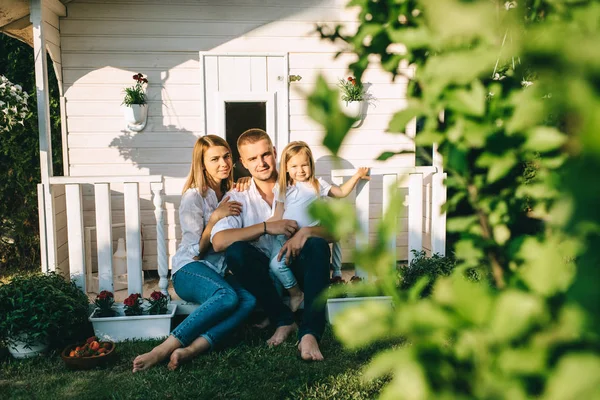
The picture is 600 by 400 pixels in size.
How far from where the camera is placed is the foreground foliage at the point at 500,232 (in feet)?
1.28

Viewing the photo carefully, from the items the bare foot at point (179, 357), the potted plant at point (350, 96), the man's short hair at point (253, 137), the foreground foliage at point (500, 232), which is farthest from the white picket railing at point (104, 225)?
the foreground foliage at point (500, 232)

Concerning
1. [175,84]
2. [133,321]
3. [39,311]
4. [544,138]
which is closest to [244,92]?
[175,84]

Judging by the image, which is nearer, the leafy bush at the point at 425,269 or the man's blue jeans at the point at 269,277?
the man's blue jeans at the point at 269,277

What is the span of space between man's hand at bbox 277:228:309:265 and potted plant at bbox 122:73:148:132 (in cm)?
219

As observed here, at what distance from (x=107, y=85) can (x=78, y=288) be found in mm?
2123

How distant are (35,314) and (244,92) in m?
2.71

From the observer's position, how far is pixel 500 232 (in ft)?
2.67

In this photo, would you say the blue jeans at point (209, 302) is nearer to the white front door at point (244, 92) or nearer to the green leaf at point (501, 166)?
the white front door at point (244, 92)

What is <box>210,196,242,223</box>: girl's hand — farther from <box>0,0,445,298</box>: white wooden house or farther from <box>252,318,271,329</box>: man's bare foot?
<box>0,0,445,298</box>: white wooden house

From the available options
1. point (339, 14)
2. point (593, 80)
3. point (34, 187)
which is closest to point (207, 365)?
point (593, 80)

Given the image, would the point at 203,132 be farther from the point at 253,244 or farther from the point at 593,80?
the point at 593,80

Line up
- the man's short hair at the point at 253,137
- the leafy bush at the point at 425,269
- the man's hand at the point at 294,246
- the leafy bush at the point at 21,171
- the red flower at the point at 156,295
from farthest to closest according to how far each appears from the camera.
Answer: the leafy bush at the point at 21,171, the leafy bush at the point at 425,269, the man's short hair at the point at 253,137, the red flower at the point at 156,295, the man's hand at the point at 294,246

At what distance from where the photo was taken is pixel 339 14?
17.2 feet

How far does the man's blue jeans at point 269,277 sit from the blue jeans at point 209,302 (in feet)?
0.31
